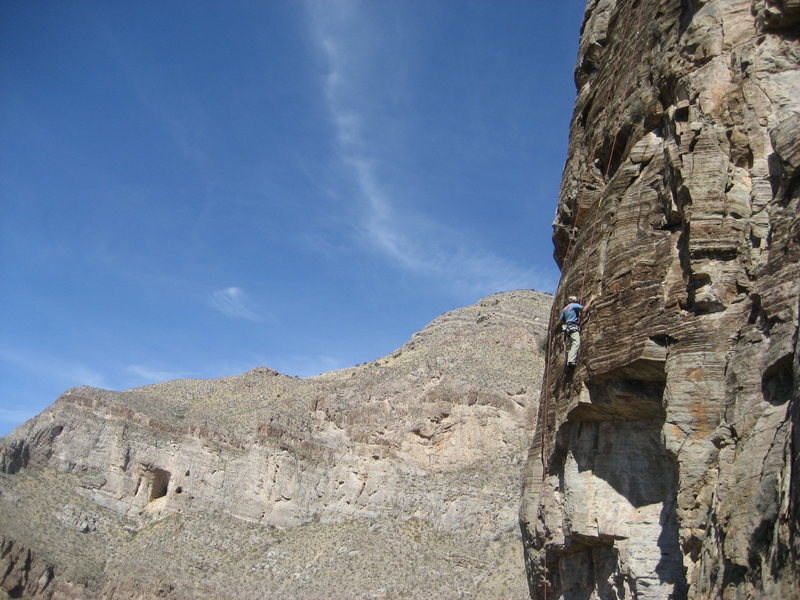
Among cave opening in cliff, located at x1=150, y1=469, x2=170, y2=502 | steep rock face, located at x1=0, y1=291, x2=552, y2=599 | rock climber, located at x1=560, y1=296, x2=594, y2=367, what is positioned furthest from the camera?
cave opening in cliff, located at x1=150, y1=469, x2=170, y2=502

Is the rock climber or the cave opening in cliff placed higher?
the cave opening in cliff

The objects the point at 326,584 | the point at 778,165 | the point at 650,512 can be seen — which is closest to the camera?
the point at 778,165

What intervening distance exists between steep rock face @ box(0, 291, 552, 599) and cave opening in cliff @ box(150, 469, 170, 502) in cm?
12

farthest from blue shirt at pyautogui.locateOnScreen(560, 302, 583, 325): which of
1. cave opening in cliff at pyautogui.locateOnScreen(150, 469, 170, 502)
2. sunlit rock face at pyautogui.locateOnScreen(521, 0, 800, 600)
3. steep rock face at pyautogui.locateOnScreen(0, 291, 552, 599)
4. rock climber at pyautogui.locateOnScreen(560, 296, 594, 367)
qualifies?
cave opening in cliff at pyautogui.locateOnScreen(150, 469, 170, 502)

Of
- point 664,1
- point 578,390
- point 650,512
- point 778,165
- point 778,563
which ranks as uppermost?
point 664,1

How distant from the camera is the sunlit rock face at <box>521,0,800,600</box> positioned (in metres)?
9.77

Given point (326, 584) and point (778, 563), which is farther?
point (326, 584)

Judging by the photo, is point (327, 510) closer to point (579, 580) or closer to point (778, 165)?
point (579, 580)

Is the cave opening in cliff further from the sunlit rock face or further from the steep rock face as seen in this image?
the sunlit rock face

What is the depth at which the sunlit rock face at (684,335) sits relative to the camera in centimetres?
977

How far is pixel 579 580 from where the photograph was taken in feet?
51.7

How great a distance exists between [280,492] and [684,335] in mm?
49554

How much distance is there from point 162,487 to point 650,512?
51.4 meters

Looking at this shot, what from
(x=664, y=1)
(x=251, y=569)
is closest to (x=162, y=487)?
(x=251, y=569)
